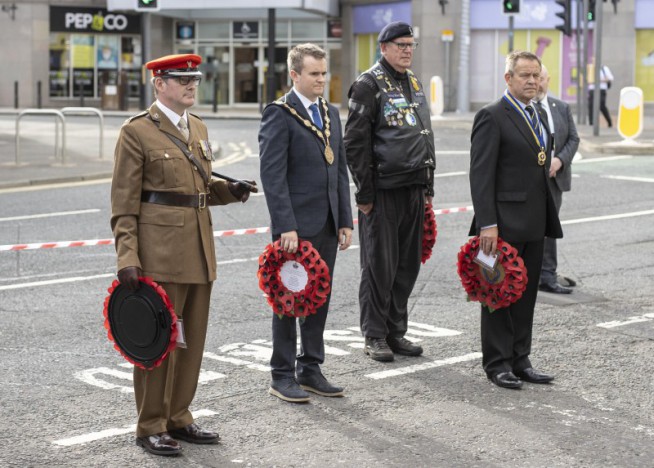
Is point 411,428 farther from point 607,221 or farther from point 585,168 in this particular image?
point 585,168

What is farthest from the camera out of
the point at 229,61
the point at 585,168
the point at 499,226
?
the point at 229,61

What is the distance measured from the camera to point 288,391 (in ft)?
21.7

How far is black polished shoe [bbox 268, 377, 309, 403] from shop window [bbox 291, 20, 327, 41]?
37570 mm

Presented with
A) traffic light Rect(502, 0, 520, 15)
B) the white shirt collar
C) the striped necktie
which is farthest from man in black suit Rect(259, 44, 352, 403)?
traffic light Rect(502, 0, 520, 15)

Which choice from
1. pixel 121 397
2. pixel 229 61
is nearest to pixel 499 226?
pixel 121 397

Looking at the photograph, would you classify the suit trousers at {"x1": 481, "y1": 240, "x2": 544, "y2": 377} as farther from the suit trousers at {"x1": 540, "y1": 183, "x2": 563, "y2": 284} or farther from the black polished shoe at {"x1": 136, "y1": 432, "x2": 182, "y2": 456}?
the suit trousers at {"x1": 540, "y1": 183, "x2": 563, "y2": 284}

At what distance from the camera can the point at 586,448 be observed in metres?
5.81

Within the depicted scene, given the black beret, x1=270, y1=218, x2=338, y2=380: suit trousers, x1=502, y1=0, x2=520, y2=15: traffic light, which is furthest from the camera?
x1=502, y1=0, x2=520, y2=15: traffic light

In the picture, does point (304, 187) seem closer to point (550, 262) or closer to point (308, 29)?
point (550, 262)

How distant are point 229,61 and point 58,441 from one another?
39534mm

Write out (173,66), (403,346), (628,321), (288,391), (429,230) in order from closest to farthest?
(173,66) < (288,391) < (403,346) < (429,230) < (628,321)

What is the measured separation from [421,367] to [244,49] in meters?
37.9

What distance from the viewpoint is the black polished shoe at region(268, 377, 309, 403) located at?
6.58 m

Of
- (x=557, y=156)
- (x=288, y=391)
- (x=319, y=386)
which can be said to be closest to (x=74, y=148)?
(x=557, y=156)
